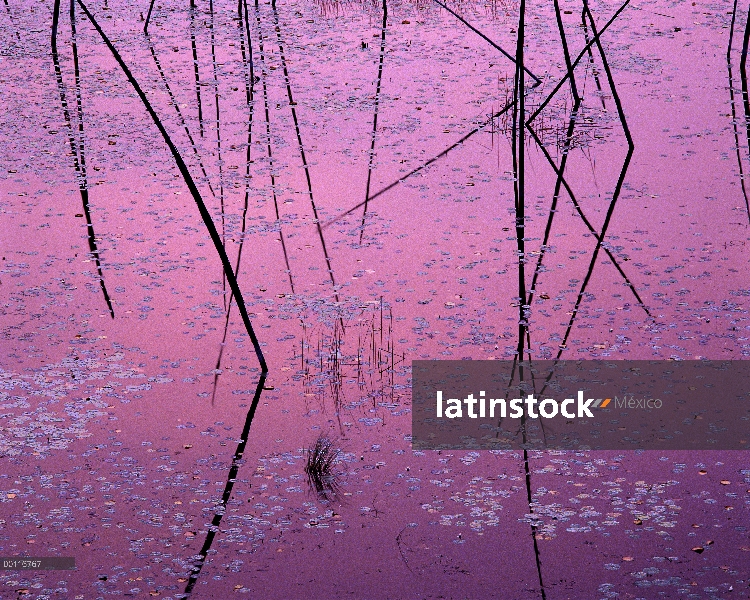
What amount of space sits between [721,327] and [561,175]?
175 centimetres

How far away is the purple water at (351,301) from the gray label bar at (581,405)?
7cm

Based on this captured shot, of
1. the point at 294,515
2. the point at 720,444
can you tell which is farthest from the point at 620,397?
the point at 294,515

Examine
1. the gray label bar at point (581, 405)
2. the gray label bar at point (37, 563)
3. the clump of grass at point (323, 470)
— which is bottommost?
the gray label bar at point (37, 563)

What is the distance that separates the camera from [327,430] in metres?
3.32

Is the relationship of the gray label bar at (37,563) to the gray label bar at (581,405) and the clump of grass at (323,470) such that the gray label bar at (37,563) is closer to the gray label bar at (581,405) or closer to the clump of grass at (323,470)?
the clump of grass at (323,470)

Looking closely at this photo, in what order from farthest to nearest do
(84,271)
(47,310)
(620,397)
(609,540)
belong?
(84,271), (47,310), (620,397), (609,540)

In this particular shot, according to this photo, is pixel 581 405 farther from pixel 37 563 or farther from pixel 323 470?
pixel 37 563

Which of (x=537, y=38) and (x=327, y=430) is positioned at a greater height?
(x=537, y=38)

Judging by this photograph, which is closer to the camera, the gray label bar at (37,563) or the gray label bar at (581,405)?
the gray label bar at (37,563)

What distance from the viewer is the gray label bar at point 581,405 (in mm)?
3238

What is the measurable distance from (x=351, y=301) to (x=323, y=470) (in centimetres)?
114

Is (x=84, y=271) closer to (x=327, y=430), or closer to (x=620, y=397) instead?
(x=327, y=430)

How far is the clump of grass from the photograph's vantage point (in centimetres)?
301

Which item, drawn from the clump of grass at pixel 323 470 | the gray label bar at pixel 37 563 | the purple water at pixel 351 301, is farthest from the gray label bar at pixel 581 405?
the gray label bar at pixel 37 563
